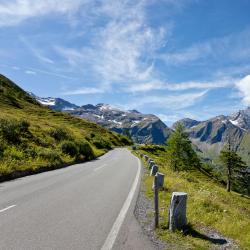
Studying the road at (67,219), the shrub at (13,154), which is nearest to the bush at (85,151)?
the shrub at (13,154)

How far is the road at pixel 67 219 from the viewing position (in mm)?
7573

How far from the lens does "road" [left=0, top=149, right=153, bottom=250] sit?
7.57 m

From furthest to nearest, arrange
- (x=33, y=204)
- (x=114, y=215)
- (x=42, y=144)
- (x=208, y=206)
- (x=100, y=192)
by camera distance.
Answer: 1. (x=42, y=144)
2. (x=100, y=192)
3. (x=208, y=206)
4. (x=33, y=204)
5. (x=114, y=215)

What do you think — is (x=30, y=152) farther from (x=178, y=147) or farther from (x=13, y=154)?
(x=178, y=147)

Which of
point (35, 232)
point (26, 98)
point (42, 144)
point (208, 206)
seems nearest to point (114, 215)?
point (35, 232)

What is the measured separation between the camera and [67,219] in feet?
32.2

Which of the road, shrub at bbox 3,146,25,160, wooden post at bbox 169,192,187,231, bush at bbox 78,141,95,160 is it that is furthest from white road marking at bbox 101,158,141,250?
bush at bbox 78,141,95,160

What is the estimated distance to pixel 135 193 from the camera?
15.8 meters

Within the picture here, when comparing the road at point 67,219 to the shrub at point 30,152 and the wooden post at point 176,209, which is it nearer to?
the wooden post at point 176,209

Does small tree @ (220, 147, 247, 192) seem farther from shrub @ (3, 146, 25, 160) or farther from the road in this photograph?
the road

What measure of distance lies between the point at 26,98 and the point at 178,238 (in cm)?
13228

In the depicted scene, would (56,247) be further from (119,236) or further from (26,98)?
(26,98)

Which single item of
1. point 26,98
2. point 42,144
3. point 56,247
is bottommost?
point 56,247

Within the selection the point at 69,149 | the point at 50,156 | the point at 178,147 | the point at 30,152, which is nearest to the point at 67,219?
the point at 30,152
